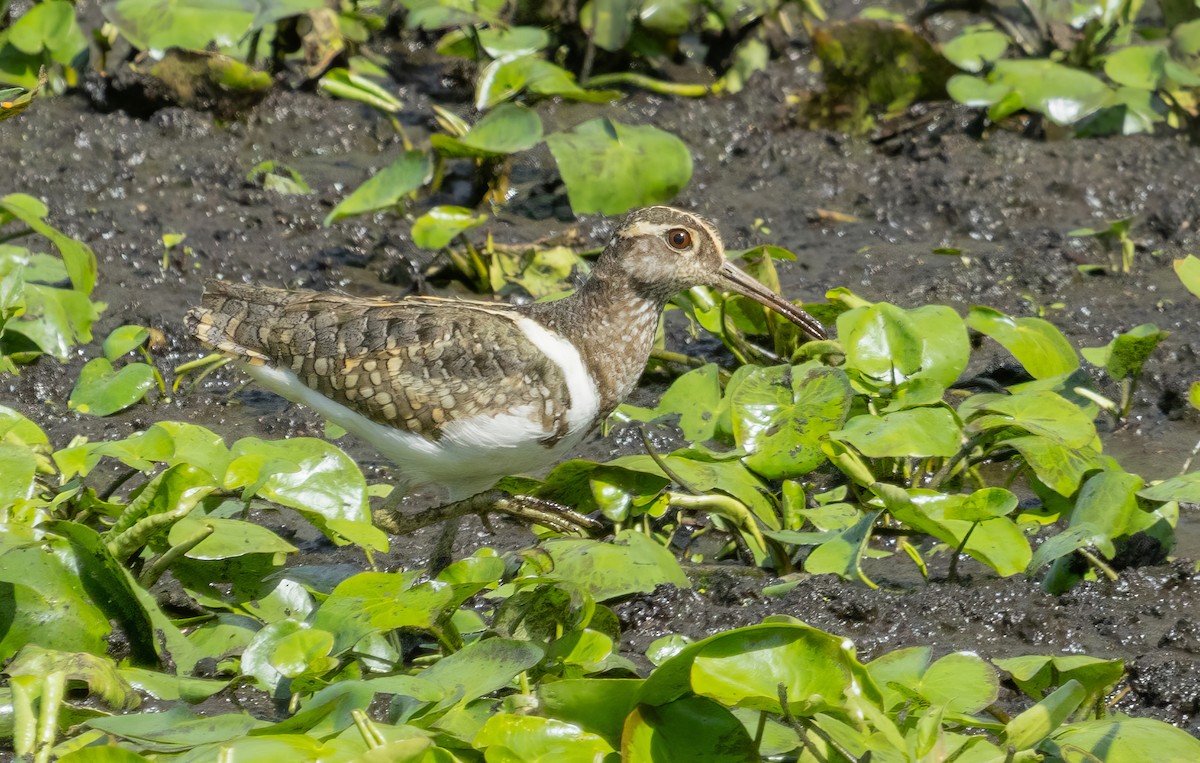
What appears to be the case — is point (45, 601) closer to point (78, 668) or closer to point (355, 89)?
point (78, 668)

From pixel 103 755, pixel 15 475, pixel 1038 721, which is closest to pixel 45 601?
pixel 15 475

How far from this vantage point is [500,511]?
14.8 feet

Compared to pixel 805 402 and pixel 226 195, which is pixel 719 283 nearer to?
pixel 805 402

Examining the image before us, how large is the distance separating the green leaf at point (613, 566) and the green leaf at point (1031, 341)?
1617 mm

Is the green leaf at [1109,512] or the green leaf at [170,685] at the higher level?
the green leaf at [170,685]

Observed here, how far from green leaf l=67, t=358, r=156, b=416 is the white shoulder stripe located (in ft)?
5.41

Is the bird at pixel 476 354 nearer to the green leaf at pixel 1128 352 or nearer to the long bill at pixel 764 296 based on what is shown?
the long bill at pixel 764 296

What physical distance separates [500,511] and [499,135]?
2.37 m

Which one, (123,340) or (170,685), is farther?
(123,340)

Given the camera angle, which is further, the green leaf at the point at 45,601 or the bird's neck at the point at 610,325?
the bird's neck at the point at 610,325

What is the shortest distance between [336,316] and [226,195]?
277cm

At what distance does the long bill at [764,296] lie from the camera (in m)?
4.78

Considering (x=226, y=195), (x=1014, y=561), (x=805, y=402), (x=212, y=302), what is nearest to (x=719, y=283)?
(x=805, y=402)

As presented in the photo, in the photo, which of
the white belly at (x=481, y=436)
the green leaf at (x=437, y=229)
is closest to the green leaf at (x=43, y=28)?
the green leaf at (x=437, y=229)
